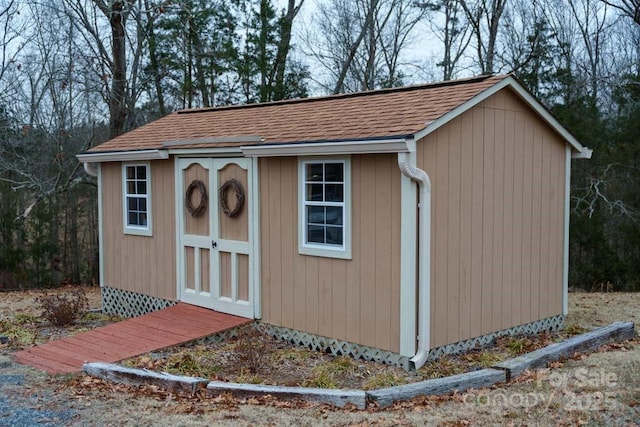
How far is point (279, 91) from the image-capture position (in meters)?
16.8

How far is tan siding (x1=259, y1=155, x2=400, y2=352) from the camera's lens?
6.45 metres

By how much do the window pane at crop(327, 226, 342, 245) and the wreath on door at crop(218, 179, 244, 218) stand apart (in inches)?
54.6

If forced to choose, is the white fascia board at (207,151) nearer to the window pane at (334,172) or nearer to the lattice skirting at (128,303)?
the window pane at (334,172)

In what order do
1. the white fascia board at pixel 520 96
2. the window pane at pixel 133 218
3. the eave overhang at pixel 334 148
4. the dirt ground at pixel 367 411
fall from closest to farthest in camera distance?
the dirt ground at pixel 367 411 → the eave overhang at pixel 334 148 → the white fascia board at pixel 520 96 → the window pane at pixel 133 218

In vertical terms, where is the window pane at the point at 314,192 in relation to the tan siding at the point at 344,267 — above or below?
above

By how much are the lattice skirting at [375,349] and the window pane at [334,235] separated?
1071 millimetres

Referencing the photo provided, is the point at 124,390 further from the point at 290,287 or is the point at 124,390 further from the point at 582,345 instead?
the point at 582,345

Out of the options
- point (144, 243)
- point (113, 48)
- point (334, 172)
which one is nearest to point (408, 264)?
point (334, 172)

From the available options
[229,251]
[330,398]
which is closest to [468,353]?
[330,398]

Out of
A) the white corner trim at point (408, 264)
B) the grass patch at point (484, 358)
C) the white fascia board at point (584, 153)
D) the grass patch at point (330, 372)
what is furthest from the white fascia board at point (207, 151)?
the white fascia board at point (584, 153)

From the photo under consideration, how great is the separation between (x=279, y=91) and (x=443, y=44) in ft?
24.9

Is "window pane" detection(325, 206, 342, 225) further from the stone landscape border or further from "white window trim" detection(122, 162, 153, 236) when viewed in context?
"white window trim" detection(122, 162, 153, 236)

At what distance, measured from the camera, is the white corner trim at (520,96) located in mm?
6262

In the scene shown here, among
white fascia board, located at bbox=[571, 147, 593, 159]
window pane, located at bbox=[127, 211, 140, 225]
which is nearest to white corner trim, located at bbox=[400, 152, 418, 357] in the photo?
white fascia board, located at bbox=[571, 147, 593, 159]
